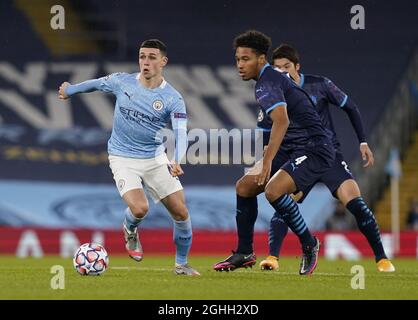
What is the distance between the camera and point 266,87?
894cm

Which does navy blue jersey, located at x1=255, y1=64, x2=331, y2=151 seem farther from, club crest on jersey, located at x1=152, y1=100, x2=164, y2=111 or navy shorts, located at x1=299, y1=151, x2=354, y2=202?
Result: club crest on jersey, located at x1=152, y1=100, x2=164, y2=111

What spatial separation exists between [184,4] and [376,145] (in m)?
5.07

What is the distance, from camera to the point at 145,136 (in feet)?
32.6

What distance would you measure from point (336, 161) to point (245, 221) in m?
1.08

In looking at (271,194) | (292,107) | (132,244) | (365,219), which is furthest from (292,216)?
(132,244)

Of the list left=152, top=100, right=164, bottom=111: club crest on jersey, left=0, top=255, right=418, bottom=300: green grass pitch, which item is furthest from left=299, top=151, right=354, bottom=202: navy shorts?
left=152, top=100, right=164, bottom=111: club crest on jersey

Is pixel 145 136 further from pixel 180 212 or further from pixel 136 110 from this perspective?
pixel 180 212

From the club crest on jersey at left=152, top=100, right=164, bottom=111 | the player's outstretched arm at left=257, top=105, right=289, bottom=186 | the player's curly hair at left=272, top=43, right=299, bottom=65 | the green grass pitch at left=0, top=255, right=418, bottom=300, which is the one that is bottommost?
the green grass pitch at left=0, top=255, right=418, bottom=300

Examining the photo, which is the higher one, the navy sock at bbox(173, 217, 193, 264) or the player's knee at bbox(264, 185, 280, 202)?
the player's knee at bbox(264, 185, 280, 202)

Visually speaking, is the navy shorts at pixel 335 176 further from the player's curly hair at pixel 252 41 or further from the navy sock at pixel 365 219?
the player's curly hair at pixel 252 41

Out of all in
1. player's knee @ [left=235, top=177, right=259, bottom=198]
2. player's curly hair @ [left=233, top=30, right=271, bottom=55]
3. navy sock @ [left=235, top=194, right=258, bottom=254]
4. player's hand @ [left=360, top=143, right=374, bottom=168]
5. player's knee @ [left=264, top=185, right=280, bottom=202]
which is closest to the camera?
player's curly hair @ [left=233, top=30, right=271, bottom=55]

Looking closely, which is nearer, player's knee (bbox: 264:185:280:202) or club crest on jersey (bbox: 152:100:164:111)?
player's knee (bbox: 264:185:280:202)

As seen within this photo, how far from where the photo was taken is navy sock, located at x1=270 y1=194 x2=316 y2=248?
934cm

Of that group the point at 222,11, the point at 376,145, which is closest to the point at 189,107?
the point at 222,11
